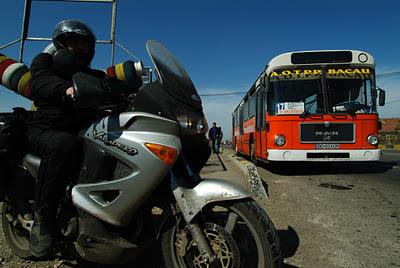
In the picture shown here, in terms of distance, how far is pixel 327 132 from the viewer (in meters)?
9.83

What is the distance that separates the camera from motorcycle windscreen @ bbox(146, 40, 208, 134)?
107 inches

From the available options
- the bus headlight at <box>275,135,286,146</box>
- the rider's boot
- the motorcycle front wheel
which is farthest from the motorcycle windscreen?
the bus headlight at <box>275,135,286,146</box>

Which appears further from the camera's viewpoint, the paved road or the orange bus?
the orange bus

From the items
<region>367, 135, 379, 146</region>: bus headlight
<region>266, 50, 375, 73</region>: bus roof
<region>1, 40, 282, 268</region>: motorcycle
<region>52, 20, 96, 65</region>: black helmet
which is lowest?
<region>367, 135, 379, 146</region>: bus headlight

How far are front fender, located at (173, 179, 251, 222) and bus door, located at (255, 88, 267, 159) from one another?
7932mm

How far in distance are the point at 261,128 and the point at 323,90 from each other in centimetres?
219

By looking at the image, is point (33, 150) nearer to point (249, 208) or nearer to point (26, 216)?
point (26, 216)

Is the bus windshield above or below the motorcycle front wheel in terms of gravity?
above

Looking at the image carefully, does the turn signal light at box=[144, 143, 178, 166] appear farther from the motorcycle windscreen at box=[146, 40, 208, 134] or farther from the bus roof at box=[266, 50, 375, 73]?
the bus roof at box=[266, 50, 375, 73]

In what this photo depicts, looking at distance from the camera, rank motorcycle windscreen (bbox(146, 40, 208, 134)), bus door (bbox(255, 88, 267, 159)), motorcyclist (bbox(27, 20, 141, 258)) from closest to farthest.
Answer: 1. motorcycle windscreen (bbox(146, 40, 208, 134))
2. motorcyclist (bbox(27, 20, 141, 258))
3. bus door (bbox(255, 88, 267, 159))

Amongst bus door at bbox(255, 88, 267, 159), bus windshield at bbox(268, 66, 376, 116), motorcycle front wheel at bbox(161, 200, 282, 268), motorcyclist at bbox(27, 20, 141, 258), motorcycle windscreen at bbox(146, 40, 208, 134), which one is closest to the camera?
motorcycle front wheel at bbox(161, 200, 282, 268)

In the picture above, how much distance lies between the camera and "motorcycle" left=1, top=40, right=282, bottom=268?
2576mm

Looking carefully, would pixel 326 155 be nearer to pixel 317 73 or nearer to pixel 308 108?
pixel 308 108

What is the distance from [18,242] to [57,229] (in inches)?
34.4
